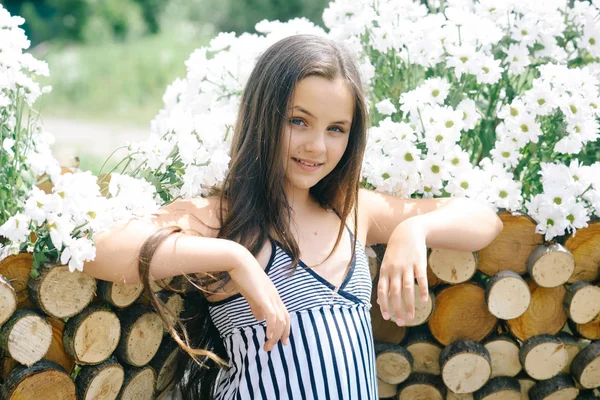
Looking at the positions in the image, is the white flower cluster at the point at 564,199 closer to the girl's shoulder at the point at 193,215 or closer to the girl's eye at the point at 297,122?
the girl's eye at the point at 297,122

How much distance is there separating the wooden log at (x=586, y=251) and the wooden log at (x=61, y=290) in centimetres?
118

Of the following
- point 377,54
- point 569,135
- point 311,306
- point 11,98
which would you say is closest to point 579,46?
point 569,135

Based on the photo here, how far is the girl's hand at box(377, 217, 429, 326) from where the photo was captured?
1544 mm

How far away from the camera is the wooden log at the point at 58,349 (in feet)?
5.03

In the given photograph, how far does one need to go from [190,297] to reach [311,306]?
31 centimetres

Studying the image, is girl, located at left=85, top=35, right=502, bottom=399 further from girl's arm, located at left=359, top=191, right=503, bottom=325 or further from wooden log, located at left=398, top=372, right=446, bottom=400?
wooden log, located at left=398, top=372, right=446, bottom=400

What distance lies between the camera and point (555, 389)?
199 cm

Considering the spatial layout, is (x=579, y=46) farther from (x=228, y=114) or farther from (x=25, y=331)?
(x=25, y=331)

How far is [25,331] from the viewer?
1434 millimetres

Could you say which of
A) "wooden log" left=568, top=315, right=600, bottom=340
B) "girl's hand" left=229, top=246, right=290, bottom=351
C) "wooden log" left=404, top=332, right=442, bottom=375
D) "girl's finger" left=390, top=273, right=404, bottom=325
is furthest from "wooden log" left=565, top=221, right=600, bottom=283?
"girl's hand" left=229, top=246, right=290, bottom=351

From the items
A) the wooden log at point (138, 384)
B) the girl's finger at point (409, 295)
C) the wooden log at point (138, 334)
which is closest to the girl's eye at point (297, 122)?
the girl's finger at point (409, 295)

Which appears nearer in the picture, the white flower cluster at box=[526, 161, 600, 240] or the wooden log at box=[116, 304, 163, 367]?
the wooden log at box=[116, 304, 163, 367]

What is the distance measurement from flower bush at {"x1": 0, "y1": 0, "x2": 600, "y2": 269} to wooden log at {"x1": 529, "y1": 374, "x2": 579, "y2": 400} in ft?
1.41

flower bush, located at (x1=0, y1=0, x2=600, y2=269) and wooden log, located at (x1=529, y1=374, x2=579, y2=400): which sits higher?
flower bush, located at (x1=0, y1=0, x2=600, y2=269)
